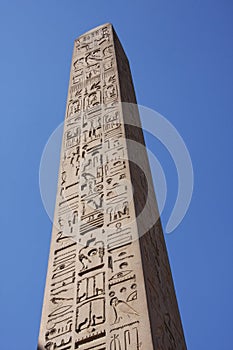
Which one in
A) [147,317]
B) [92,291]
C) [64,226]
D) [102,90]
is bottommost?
[147,317]

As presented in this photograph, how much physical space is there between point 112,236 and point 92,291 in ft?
1.73

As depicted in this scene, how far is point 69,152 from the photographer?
20.0 ft

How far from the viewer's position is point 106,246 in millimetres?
4602

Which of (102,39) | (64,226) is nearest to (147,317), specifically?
(64,226)

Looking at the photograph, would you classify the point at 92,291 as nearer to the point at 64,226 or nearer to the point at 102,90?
the point at 64,226

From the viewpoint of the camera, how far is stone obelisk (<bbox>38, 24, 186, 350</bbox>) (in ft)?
13.1

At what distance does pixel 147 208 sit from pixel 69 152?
1.11 metres

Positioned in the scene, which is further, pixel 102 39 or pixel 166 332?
pixel 102 39

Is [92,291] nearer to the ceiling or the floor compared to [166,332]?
nearer to the ceiling

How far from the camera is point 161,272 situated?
497 cm

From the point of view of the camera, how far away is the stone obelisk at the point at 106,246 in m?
4.01

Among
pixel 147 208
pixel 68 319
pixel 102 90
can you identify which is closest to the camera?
pixel 68 319

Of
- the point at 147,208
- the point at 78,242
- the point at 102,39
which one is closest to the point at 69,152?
the point at 147,208

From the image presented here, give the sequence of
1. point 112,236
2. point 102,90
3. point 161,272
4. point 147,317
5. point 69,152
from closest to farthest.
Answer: point 147,317, point 112,236, point 161,272, point 69,152, point 102,90
